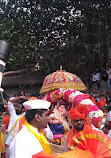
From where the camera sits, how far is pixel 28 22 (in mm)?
14406

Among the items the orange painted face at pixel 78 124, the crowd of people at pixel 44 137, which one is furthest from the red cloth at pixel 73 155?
the orange painted face at pixel 78 124

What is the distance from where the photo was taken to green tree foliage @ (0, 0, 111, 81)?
12.8 metres

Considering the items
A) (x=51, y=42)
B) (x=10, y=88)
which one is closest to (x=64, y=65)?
(x=51, y=42)

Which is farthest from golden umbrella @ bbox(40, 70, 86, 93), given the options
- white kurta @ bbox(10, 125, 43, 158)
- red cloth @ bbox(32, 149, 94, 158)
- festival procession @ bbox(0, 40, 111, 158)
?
red cloth @ bbox(32, 149, 94, 158)

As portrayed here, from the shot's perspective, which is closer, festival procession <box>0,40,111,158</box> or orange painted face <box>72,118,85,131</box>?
festival procession <box>0,40,111,158</box>

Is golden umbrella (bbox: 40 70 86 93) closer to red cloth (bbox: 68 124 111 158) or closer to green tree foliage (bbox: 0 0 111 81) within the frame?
red cloth (bbox: 68 124 111 158)

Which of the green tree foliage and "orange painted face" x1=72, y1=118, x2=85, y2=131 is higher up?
the green tree foliage

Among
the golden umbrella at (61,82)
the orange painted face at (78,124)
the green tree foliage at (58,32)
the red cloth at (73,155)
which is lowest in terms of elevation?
the orange painted face at (78,124)

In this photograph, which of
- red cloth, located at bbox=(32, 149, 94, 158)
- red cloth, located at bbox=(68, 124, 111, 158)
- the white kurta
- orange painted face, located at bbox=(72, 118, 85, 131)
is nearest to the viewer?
red cloth, located at bbox=(32, 149, 94, 158)

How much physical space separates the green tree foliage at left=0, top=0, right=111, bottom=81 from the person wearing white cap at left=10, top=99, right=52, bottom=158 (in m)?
10.3

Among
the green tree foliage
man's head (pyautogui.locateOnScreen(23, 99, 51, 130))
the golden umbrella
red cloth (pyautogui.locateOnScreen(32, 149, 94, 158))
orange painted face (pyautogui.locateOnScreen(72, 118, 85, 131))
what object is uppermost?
the green tree foliage

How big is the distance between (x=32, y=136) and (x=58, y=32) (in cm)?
1282

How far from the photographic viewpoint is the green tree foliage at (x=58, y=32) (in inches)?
503

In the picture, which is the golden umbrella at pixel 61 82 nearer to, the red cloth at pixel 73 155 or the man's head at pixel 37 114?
the man's head at pixel 37 114
